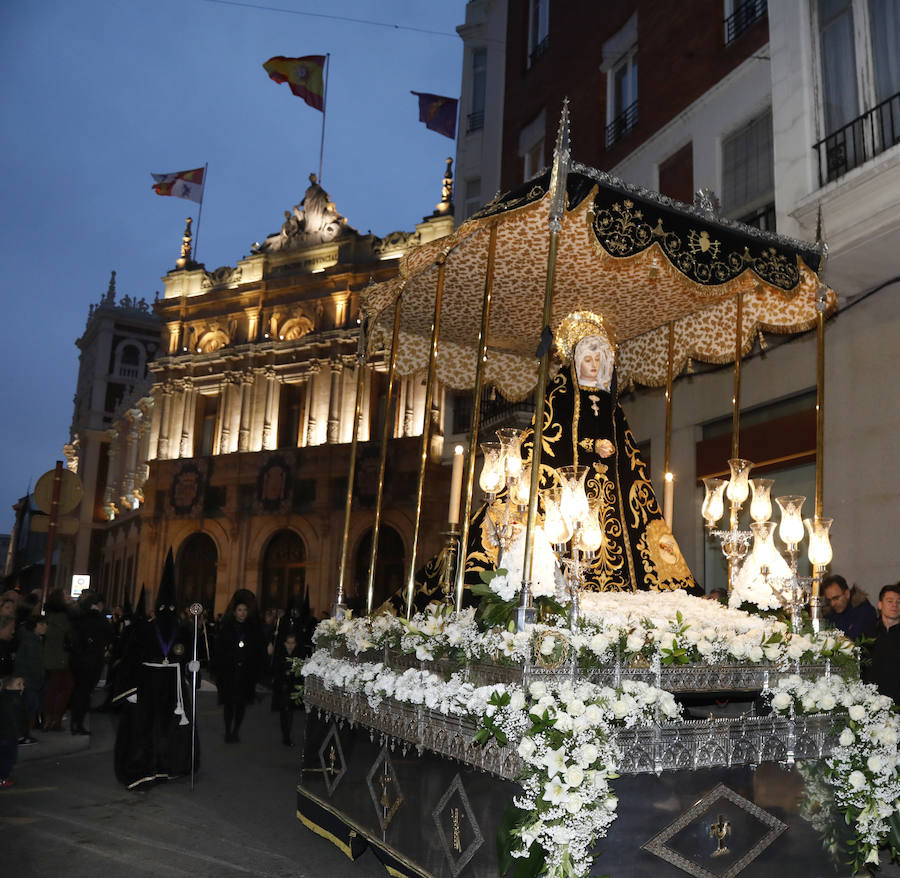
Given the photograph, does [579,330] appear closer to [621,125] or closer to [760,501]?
[760,501]

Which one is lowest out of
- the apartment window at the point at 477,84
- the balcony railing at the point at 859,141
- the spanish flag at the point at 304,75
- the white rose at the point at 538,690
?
the white rose at the point at 538,690

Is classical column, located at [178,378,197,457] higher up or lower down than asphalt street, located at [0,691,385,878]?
higher up

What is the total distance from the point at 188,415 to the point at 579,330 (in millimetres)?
27337

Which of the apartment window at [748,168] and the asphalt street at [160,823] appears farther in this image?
the apartment window at [748,168]

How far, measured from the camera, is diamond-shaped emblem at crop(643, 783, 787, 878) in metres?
4.26

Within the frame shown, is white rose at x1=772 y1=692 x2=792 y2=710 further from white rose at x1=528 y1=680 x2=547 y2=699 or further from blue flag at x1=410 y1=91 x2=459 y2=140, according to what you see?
blue flag at x1=410 y1=91 x2=459 y2=140

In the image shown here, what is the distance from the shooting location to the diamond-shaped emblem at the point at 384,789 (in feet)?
17.4

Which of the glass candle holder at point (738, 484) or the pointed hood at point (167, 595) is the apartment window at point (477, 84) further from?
the glass candle holder at point (738, 484)

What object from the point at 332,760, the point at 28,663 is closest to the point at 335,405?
the point at 28,663

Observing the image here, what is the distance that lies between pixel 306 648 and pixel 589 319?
746 centimetres

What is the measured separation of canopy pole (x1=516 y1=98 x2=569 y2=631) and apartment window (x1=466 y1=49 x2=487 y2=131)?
17.1 m

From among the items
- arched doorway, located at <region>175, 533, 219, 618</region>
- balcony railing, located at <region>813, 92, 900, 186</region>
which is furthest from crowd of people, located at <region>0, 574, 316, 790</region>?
arched doorway, located at <region>175, 533, 219, 618</region>

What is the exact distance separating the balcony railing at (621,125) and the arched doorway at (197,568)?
2052 centimetres

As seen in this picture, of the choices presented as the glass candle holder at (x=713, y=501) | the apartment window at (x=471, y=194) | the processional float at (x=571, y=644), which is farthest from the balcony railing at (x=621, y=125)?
the glass candle holder at (x=713, y=501)
